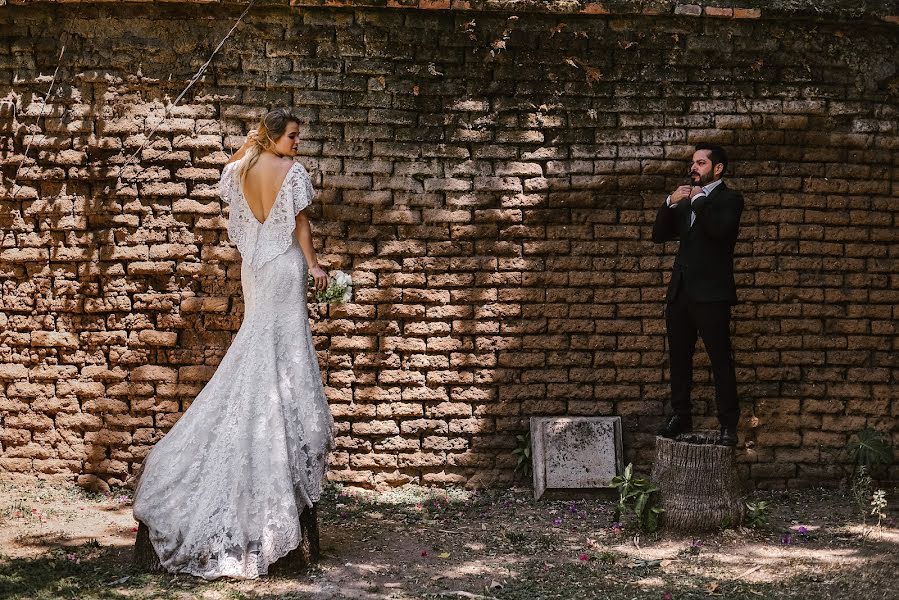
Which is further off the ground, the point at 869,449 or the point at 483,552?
→ the point at 869,449

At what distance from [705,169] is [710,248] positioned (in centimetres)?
53

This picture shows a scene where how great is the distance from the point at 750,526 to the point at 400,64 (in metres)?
3.96

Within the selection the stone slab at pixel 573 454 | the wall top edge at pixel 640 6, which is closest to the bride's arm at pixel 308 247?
the wall top edge at pixel 640 6

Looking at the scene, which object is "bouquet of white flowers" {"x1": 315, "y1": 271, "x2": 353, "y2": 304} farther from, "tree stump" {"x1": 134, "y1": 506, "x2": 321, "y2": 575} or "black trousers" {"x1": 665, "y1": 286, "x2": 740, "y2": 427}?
"black trousers" {"x1": 665, "y1": 286, "x2": 740, "y2": 427}

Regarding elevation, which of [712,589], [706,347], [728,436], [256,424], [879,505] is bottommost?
[712,589]

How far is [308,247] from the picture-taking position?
16.1ft

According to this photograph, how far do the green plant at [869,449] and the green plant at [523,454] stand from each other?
7.90 feet

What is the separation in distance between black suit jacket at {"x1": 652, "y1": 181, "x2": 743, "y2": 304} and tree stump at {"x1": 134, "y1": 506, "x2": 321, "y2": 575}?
2.73m

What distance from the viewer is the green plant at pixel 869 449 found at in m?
6.29

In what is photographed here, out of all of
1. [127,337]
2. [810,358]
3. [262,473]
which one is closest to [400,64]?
[127,337]

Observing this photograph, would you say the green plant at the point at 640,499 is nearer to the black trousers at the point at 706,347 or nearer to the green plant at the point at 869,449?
the black trousers at the point at 706,347

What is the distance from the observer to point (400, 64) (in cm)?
621

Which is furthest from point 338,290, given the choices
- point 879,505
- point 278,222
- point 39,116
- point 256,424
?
point 879,505

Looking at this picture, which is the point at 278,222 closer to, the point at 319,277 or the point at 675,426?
the point at 319,277
